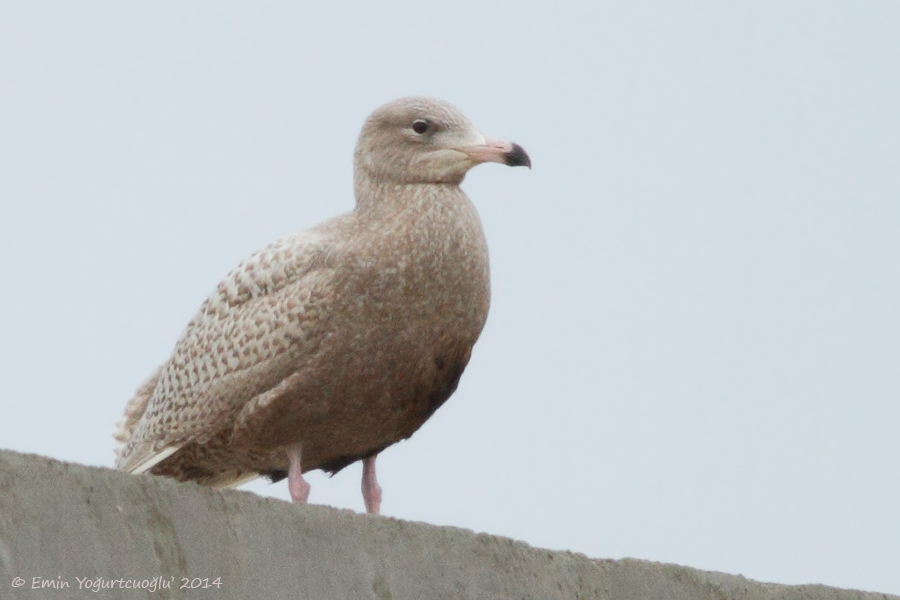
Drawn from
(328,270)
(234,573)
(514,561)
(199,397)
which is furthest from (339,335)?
(234,573)

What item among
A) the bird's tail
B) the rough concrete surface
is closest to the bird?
the bird's tail

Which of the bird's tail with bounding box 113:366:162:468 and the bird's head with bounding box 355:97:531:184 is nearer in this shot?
the bird's head with bounding box 355:97:531:184

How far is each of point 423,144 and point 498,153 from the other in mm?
365

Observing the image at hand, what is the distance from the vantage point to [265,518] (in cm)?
492

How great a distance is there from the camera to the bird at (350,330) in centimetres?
689

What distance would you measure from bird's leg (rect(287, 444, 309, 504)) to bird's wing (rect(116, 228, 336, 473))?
30 centimetres

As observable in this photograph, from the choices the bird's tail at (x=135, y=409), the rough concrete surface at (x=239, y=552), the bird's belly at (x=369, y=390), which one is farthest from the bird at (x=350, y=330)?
the rough concrete surface at (x=239, y=552)

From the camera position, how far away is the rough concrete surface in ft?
14.3

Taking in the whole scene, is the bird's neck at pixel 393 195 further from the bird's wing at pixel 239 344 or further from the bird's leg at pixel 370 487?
the bird's leg at pixel 370 487

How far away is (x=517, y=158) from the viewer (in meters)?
7.16

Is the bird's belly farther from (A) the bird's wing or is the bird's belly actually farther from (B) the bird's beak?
(B) the bird's beak

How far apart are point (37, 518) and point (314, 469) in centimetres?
316

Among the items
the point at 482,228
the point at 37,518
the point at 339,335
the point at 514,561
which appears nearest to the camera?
the point at 37,518

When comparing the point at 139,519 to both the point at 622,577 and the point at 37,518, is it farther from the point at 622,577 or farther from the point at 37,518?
the point at 622,577
